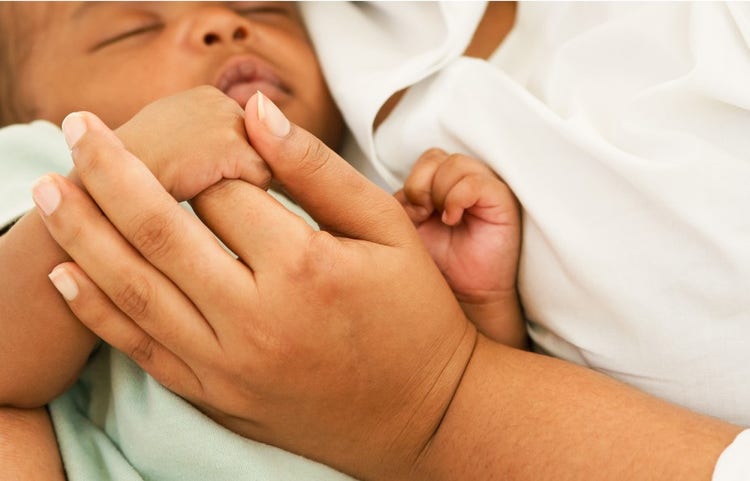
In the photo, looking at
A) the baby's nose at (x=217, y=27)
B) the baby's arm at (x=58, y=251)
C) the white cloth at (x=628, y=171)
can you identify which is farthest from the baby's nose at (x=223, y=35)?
the baby's arm at (x=58, y=251)

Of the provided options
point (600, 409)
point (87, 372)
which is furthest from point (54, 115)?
point (600, 409)

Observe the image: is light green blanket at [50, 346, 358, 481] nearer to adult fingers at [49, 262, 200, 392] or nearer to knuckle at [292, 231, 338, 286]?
adult fingers at [49, 262, 200, 392]

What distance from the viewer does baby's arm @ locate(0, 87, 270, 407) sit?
64 cm

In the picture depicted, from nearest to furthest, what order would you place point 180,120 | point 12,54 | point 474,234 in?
point 180,120 < point 474,234 < point 12,54

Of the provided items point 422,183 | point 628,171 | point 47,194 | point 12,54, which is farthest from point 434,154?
point 12,54

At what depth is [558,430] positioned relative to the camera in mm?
644

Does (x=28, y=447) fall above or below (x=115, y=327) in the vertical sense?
below

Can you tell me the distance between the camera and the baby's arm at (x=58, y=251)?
0.64m

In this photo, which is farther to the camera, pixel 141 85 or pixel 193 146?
pixel 141 85

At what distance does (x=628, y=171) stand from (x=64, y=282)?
0.55 metres

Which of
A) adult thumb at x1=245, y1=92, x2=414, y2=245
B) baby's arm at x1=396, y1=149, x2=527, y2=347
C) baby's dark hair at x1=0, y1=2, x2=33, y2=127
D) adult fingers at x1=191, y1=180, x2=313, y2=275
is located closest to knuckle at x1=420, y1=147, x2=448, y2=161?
baby's arm at x1=396, y1=149, x2=527, y2=347

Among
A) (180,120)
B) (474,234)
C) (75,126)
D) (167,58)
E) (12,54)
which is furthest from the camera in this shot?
(12,54)

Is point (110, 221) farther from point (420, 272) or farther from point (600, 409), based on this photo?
point (600, 409)

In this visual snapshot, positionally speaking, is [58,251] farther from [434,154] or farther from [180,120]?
[434,154]
